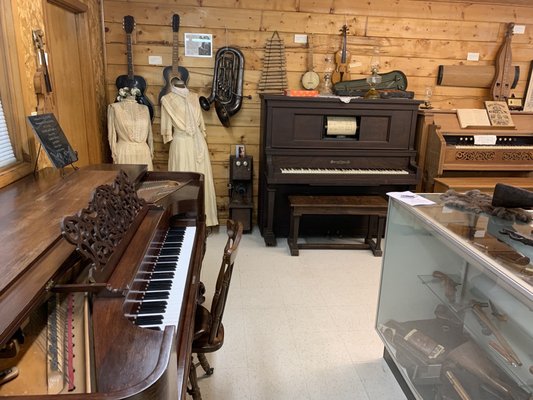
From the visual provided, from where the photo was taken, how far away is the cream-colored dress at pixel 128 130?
3307 millimetres

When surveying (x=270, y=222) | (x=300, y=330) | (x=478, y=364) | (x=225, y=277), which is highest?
(x=225, y=277)

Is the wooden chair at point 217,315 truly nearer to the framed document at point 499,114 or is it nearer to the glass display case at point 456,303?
the glass display case at point 456,303

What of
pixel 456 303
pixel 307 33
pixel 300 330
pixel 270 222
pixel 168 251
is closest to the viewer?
pixel 168 251

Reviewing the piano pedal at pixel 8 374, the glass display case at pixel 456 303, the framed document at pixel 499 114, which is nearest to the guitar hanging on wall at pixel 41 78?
the piano pedal at pixel 8 374

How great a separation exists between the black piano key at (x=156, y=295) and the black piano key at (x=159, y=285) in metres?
0.03

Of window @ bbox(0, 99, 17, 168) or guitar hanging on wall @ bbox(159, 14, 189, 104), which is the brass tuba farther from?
window @ bbox(0, 99, 17, 168)

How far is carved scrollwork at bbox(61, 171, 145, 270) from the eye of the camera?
3.22 feet

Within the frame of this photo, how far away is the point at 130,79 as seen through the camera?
3523 mm

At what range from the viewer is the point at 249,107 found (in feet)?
12.6

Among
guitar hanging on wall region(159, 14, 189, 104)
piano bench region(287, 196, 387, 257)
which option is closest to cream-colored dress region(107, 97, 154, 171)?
guitar hanging on wall region(159, 14, 189, 104)

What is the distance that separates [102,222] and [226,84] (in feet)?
9.26

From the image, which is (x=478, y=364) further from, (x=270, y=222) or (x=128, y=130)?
(x=128, y=130)

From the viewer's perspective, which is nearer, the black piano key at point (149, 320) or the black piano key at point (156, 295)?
the black piano key at point (149, 320)

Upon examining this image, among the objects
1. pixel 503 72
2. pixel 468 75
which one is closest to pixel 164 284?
pixel 468 75
